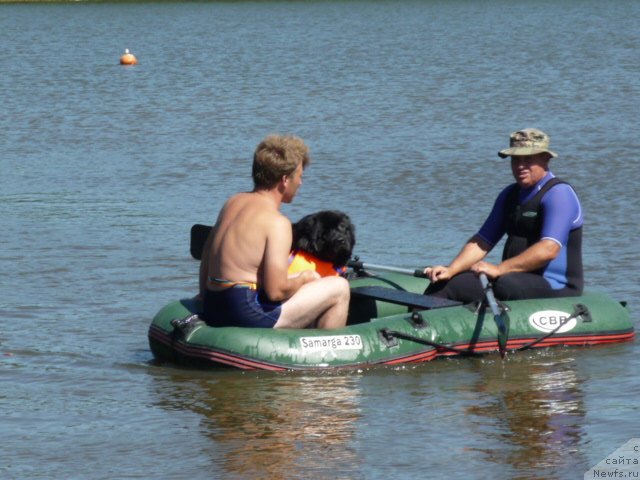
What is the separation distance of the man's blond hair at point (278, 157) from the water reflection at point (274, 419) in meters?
1.02

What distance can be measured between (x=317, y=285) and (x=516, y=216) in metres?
1.34

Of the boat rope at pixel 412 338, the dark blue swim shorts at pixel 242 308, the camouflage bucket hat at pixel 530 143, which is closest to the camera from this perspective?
the dark blue swim shorts at pixel 242 308

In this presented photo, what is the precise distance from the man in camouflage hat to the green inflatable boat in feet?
0.43

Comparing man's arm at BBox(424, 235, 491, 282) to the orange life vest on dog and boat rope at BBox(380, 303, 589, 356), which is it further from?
the orange life vest on dog

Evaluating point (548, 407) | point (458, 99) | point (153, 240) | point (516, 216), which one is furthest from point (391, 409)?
point (458, 99)

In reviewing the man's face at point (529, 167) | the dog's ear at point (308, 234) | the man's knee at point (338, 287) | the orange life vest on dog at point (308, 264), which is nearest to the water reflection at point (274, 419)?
the man's knee at point (338, 287)

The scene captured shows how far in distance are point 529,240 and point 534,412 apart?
157 cm

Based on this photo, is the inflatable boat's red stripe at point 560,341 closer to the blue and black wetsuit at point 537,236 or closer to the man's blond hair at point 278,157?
the blue and black wetsuit at point 537,236

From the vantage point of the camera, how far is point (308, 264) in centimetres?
771

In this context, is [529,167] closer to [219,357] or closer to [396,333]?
[396,333]

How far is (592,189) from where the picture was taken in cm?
1373

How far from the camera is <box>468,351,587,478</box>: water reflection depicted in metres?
5.95

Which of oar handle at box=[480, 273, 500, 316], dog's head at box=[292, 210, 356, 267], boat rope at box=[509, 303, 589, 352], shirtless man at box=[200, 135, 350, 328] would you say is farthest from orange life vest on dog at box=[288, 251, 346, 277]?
boat rope at box=[509, 303, 589, 352]

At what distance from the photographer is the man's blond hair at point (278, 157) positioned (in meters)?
7.09
